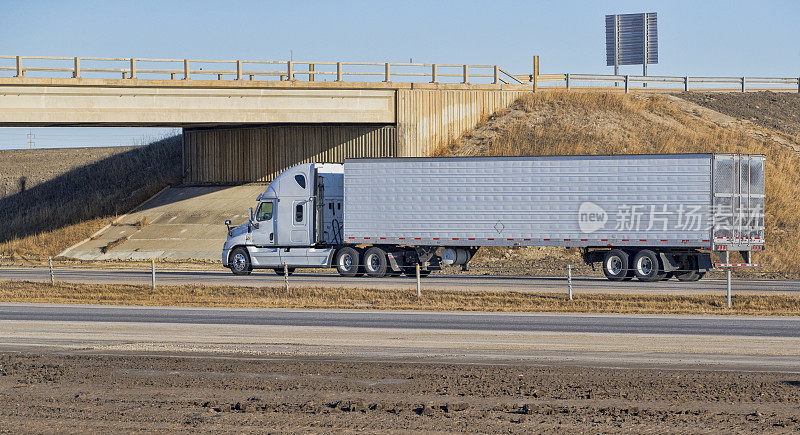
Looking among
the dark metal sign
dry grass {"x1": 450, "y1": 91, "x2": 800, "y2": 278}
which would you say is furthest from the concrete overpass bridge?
the dark metal sign

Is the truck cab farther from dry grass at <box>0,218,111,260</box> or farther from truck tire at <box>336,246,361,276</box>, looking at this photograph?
dry grass at <box>0,218,111,260</box>

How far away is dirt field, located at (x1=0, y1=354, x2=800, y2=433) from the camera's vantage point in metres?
11.3

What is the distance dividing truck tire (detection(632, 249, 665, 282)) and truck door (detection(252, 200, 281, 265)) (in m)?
12.7

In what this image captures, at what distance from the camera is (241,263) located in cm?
3744

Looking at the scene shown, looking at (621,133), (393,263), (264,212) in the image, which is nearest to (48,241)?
(264,212)

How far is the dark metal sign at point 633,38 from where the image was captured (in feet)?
282

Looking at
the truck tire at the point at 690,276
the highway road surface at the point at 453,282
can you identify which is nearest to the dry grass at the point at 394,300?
the highway road surface at the point at 453,282

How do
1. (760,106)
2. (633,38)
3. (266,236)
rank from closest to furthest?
(266,236) < (760,106) < (633,38)

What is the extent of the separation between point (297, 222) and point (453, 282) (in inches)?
259

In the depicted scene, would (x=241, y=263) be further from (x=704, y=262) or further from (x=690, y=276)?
(x=704, y=262)

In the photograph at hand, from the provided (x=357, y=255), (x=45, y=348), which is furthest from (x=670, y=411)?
(x=357, y=255)

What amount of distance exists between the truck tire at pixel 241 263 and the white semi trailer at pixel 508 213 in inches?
1.8

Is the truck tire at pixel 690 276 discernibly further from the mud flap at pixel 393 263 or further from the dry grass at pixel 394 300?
the mud flap at pixel 393 263

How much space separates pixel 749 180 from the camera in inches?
1287
